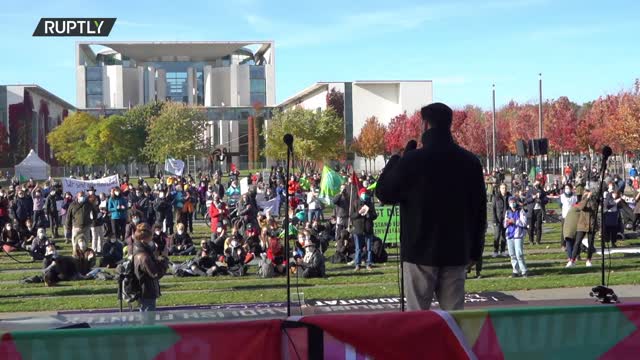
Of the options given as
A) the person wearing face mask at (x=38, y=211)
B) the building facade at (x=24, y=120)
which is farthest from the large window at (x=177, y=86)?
the person wearing face mask at (x=38, y=211)

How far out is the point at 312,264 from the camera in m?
17.0

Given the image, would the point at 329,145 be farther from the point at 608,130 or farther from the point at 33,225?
the point at 33,225

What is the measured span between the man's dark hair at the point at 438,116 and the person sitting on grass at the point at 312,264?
11.8 metres

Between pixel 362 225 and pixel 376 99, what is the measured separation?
8214 centimetres

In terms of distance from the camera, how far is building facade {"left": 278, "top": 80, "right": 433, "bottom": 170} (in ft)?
320

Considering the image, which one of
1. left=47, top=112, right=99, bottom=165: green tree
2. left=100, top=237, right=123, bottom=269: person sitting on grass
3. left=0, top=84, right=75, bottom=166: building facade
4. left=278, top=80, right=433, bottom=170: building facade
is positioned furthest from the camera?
left=278, top=80, right=433, bottom=170: building facade

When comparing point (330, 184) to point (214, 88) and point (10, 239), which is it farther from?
point (214, 88)

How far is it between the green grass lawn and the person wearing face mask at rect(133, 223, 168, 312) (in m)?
2.69

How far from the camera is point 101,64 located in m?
145

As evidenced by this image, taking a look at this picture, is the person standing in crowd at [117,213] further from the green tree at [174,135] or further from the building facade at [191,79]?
the building facade at [191,79]

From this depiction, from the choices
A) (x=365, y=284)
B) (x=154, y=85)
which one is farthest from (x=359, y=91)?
(x=365, y=284)

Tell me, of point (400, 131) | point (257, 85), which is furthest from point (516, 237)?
point (257, 85)

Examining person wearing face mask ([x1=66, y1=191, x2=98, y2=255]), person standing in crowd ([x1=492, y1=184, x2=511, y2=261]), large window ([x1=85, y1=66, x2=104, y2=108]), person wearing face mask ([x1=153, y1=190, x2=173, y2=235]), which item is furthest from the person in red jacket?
Result: large window ([x1=85, y1=66, x2=104, y2=108])

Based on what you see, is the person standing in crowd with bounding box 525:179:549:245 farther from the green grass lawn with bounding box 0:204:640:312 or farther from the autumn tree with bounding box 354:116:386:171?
the autumn tree with bounding box 354:116:386:171
